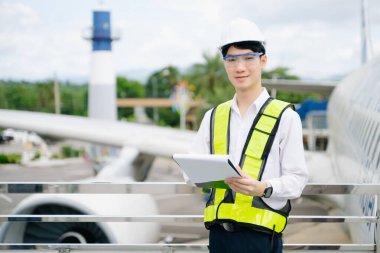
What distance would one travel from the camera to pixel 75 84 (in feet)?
309

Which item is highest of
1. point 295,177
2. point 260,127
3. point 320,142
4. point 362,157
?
point 260,127

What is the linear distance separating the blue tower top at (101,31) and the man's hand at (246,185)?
25512mm

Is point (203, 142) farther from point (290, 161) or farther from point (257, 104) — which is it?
point (290, 161)

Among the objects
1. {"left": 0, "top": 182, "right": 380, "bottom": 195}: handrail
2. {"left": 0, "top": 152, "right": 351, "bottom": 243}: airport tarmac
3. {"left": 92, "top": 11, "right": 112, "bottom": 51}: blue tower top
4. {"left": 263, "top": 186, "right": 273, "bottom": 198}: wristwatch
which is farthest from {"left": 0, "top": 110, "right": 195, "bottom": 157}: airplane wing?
{"left": 92, "top": 11, "right": 112, "bottom": 51}: blue tower top

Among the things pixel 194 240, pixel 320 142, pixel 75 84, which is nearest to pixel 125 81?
pixel 75 84

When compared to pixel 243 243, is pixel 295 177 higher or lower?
higher

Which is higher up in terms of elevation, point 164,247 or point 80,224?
point 164,247

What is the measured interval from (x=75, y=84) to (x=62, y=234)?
9097cm

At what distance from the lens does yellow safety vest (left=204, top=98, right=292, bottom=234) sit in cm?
242

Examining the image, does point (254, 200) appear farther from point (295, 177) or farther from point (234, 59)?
Result: point (234, 59)

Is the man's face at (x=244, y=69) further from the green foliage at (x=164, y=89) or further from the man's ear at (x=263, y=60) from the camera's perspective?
the green foliage at (x=164, y=89)

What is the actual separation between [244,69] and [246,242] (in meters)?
0.83

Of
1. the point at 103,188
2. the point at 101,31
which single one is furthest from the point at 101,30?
the point at 103,188

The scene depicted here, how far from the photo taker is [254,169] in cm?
241
